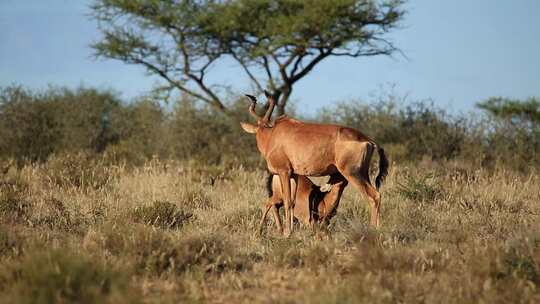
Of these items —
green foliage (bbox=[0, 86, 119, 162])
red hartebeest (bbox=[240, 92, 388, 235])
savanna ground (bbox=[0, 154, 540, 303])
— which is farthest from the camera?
green foliage (bbox=[0, 86, 119, 162])

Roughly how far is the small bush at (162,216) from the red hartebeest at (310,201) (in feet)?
3.60

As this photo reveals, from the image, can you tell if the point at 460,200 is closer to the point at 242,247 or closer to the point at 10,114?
the point at 242,247

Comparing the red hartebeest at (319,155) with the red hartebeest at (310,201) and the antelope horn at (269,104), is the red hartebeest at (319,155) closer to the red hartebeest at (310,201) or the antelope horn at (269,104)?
the antelope horn at (269,104)

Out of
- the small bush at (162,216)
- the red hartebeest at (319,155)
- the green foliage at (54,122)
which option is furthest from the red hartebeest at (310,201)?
the green foliage at (54,122)

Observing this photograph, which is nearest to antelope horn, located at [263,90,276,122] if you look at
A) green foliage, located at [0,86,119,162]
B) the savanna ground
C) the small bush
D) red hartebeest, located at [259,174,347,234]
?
red hartebeest, located at [259,174,347,234]

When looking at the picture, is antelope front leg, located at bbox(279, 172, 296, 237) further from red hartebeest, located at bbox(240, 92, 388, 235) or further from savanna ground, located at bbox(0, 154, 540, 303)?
savanna ground, located at bbox(0, 154, 540, 303)

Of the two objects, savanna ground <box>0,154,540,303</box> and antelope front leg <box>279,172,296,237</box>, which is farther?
antelope front leg <box>279,172,296,237</box>

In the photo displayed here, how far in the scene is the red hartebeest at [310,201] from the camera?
9.02m

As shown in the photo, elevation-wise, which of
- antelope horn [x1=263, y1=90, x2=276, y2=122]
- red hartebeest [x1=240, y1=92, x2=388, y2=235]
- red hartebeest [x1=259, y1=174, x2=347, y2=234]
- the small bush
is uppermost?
antelope horn [x1=263, y1=90, x2=276, y2=122]

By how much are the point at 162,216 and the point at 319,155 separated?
2.19 meters

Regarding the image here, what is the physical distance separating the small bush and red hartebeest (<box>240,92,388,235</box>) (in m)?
1.38

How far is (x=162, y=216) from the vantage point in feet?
29.4

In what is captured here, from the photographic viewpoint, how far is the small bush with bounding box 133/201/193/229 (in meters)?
8.79

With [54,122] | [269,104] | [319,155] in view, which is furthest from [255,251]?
[54,122]
